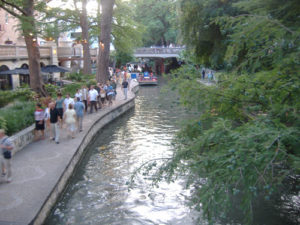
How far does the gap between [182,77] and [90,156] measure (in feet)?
23.6

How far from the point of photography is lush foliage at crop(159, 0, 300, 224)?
14.7ft

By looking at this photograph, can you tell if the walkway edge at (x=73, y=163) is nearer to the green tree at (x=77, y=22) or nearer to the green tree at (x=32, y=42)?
the green tree at (x=32, y=42)

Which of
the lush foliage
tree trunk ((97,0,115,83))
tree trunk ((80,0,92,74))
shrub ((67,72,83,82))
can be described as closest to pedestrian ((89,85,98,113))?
tree trunk ((97,0,115,83))

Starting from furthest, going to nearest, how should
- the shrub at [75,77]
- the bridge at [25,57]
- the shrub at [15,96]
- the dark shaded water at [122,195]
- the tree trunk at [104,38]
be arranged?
1. the shrub at [75,77]
2. the bridge at [25,57]
3. the tree trunk at [104,38]
4. the shrub at [15,96]
5. the dark shaded water at [122,195]

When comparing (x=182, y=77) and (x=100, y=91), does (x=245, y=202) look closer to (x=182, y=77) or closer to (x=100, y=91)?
(x=182, y=77)

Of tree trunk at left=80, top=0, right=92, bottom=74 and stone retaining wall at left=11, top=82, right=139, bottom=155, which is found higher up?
tree trunk at left=80, top=0, right=92, bottom=74

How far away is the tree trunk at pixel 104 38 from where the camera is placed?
2348 centimetres

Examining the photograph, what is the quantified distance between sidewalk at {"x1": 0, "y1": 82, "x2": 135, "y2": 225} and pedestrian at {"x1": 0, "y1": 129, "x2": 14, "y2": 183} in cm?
22

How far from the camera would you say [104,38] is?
24.6 metres

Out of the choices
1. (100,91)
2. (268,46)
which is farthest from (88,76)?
(268,46)

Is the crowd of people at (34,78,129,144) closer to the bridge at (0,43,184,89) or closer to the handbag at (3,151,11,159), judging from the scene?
the handbag at (3,151,11,159)

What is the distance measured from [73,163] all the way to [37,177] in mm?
2198

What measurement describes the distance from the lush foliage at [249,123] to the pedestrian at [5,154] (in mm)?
4252

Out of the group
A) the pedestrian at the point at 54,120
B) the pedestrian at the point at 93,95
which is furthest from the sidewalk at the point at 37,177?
the pedestrian at the point at 93,95
